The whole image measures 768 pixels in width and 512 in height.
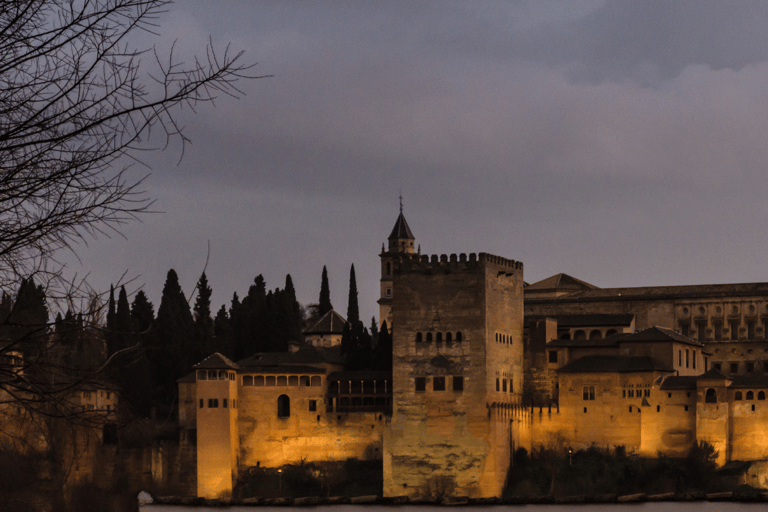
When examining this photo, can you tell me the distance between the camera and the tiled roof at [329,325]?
89375 mm

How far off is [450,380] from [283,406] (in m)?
9.56

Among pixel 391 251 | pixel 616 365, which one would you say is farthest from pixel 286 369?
pixel 391 251

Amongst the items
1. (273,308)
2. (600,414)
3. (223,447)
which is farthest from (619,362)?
(273,308)

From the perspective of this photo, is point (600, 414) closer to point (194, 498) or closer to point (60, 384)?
→ point (194, 498)

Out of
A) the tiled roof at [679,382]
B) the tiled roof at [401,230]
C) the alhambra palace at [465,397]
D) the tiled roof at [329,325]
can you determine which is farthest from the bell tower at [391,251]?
the tiled roof at [679,382]

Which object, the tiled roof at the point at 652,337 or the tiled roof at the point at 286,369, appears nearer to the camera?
the tiled roof at the point at 652,337

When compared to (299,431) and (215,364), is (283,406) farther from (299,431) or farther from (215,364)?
(215,364)

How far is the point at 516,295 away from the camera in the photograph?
70.2 meters

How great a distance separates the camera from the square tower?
63594 millimetres

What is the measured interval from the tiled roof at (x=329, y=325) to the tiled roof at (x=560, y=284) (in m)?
13.1

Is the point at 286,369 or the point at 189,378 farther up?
the point at 286,369

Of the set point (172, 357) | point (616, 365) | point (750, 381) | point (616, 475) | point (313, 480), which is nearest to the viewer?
point (616, 475)

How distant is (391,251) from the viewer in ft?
334

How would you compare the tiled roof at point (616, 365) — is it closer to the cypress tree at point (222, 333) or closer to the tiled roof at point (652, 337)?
the tiled roof at point (652, 337)
